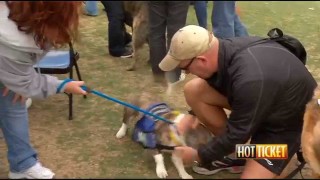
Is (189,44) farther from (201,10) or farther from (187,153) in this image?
(201,10)

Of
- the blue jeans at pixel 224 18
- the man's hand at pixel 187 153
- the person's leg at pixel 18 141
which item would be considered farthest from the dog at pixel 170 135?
the blue jeans at pixel 224 18

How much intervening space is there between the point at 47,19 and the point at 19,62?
403 mm

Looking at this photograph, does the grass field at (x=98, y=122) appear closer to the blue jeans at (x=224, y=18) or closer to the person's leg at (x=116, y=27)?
the person's leg at (x=116, y=27)

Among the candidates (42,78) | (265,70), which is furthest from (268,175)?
(42,78)

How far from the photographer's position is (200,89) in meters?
3.24

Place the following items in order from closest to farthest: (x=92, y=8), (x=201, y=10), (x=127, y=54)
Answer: (x=127, y=54), (x=201, y=10), (x=92, y=8)

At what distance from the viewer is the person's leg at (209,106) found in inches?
125

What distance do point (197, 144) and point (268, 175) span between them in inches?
22.2

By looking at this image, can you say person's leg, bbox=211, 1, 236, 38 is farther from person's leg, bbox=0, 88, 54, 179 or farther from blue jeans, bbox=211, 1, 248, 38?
person's leg, bbox=0, 88, 54, 179

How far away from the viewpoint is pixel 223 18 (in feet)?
16.4

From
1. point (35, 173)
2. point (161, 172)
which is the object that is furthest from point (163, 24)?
point (35, 173)

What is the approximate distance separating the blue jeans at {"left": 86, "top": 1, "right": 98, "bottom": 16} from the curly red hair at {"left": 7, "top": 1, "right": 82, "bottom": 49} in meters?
4.39

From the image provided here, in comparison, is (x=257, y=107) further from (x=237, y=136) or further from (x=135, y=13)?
(x=135, y=13)

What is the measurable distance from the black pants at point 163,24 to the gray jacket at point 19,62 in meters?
1.76
